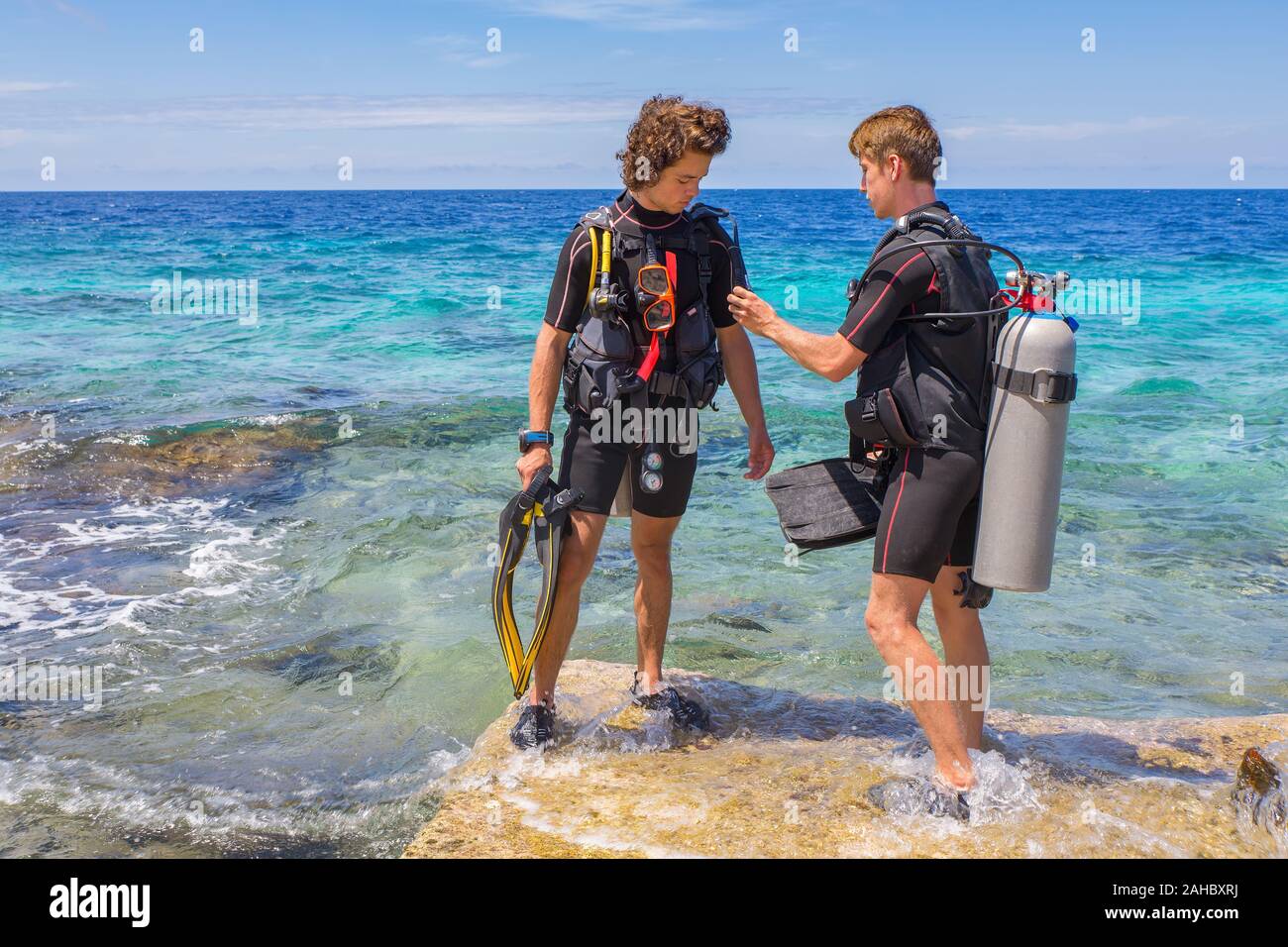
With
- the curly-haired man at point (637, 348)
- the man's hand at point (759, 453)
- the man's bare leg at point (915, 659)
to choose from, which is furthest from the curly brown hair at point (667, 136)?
the man's bare leg at point (915, 659)

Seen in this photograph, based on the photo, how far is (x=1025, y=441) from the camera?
325 cm

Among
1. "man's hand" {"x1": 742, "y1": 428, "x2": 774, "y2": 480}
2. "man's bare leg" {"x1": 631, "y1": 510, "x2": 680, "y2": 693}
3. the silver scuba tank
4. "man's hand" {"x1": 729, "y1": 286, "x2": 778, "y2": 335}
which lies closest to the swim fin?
"man's bare leg" {"x1": 631, "y1": 510, "x2": 680, "y2": 693}

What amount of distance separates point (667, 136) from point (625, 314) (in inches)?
25.2

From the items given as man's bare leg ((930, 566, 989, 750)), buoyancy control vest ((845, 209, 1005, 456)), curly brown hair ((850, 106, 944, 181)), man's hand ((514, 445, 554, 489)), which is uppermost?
curly brown hair ((850, 106, 944, 181))

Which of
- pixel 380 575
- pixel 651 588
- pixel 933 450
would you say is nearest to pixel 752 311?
pixel 933 450

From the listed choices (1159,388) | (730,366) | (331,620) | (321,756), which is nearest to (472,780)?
(321,756)

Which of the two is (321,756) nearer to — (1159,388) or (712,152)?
(712,152)

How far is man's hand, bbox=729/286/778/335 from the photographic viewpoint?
Result: 3.48 m

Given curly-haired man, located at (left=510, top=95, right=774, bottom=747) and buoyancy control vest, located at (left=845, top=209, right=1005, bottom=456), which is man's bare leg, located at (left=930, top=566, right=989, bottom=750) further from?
curly-haired man, located at (left=510, top=95, right=774, bottom=747)

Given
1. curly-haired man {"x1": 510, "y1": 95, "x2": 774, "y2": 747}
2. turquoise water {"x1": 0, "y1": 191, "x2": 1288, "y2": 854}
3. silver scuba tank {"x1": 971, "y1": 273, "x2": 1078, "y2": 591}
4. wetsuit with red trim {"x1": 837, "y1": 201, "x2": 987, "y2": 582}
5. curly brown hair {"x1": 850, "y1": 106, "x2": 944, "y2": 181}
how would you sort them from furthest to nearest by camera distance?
turquoise water {"x1": 0, "y1": 191, "x2": 1288, "y2": 854}, curly-haired man {"x1": 510, "y1": 95, "x2": 774, "y2": 747}, curly brown hair {"x1": 850, "y1": 106, "x2": 944, "y2": 181}, wetsuit with red trim {"x1": 837, "y1": 201, "x2": 987, "y2": 582}, silver scuba tank {"x1": 971, "y1": 273, "x2": 1078, "y2": 591}

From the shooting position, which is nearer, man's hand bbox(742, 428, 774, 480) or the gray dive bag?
the gray dive bag

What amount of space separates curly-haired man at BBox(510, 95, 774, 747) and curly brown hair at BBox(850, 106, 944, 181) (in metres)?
0.58

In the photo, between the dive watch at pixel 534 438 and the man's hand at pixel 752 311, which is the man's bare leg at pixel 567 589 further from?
the man's hand at pixel 752 311

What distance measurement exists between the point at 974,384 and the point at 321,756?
309 cm
